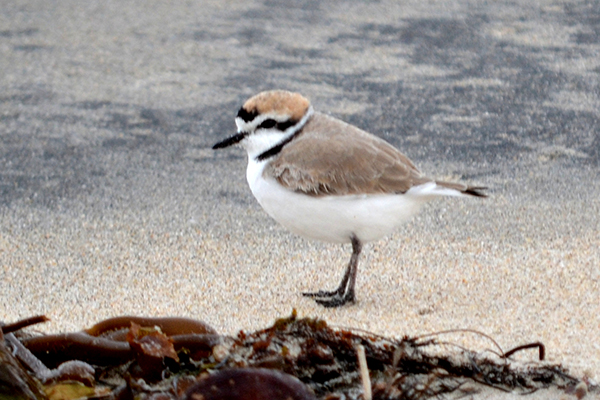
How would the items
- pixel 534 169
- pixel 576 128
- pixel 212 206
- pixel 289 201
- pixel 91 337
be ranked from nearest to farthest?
pixel 91 337
pixel 289 201
pixel 212 206
pixel 534 169
pixel 576 128

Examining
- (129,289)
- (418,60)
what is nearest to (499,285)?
(129,289)

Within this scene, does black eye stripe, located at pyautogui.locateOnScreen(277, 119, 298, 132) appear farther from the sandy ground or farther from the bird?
the sandy ground

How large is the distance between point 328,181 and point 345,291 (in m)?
0.51

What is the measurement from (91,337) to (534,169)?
11.3ft

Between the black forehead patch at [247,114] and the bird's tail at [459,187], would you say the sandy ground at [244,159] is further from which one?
the black forehead patch at [247,114]

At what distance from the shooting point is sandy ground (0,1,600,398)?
12.4ft

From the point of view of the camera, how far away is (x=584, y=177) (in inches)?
209

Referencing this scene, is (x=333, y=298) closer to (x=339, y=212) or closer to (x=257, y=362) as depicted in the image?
(x=339, y=212)

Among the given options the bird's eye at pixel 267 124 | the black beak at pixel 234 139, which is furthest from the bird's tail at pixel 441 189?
the black beak at pixel 234 139

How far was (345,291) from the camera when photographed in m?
3.94

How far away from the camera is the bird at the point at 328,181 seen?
3.78 metres

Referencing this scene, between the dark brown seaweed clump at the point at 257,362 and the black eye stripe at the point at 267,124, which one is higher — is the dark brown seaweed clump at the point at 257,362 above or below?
below

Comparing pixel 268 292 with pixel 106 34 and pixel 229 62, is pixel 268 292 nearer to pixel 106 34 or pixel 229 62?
pixel 229 62

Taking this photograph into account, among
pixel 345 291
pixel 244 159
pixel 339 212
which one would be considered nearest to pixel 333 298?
pixel 345 291
